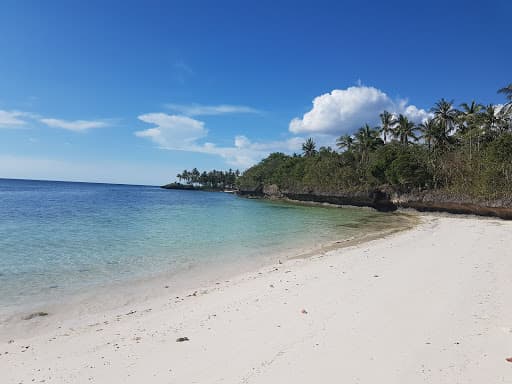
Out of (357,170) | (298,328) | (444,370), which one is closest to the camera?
(444,370)

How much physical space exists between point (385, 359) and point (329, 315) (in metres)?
1.76

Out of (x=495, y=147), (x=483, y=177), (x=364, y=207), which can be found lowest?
(x=364, y=207)

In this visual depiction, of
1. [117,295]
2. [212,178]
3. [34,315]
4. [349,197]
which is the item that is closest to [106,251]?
[117,295]

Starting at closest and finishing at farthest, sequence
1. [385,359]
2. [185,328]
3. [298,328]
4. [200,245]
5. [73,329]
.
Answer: [385,359] → [298,328] → [185,328] → [73,329] → [200,245]

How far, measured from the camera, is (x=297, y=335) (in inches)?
199

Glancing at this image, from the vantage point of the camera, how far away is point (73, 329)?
6.24 m

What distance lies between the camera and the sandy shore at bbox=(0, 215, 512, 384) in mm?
3984

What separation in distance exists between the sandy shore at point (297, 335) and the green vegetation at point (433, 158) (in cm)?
3531

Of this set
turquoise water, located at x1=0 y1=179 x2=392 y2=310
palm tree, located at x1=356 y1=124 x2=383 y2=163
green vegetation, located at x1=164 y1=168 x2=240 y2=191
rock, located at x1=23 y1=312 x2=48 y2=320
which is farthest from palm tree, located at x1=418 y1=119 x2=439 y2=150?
green vegetation, located at x1=164 y1=168 x2=240 y2=191

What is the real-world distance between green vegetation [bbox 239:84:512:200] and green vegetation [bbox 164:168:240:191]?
302 feet

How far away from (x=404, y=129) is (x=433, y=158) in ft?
29.0

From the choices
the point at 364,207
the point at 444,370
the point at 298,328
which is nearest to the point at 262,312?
the point at 298,328

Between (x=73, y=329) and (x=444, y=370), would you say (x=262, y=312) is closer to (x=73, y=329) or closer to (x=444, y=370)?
(x=444, y=370)

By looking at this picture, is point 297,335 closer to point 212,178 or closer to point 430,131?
point 430,131
